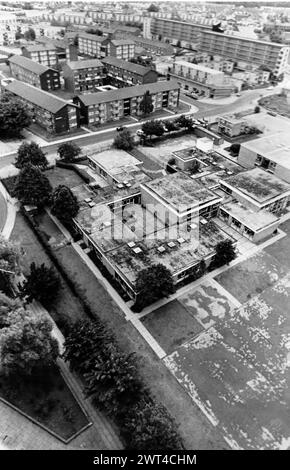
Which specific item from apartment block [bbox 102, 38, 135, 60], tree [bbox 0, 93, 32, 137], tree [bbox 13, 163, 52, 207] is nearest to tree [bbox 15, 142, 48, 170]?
tree [bbox 13, 163, 52, 207]

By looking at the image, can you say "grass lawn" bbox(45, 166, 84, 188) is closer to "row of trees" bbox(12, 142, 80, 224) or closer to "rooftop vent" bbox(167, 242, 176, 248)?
"row of trees" bbox(12, 142, 80, 224)

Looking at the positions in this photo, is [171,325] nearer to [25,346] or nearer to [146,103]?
[25,346]

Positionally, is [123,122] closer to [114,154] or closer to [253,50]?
[114,154]

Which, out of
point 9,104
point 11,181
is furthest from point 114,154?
point 9,104

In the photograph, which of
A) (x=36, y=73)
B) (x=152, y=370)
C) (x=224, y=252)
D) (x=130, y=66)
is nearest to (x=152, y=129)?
(x=130, y=66)

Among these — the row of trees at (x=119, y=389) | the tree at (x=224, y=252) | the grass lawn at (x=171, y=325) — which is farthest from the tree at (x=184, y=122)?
the row of trees at (x=119, y=389)

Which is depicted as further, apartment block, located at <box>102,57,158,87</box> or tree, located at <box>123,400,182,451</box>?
apartment block, located at <box>102,57,158,87</box>
